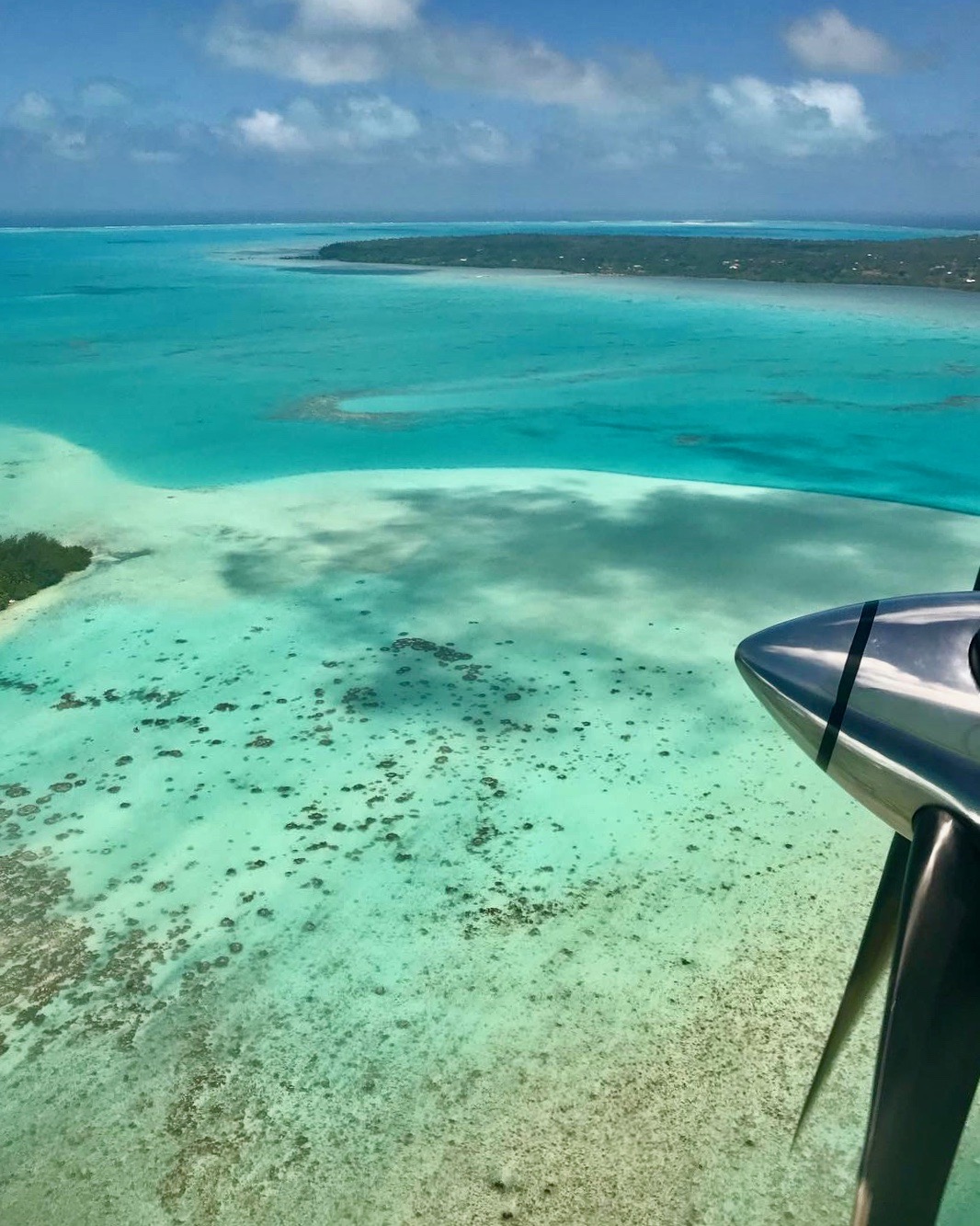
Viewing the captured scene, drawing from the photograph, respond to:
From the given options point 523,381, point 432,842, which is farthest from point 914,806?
point 523,381

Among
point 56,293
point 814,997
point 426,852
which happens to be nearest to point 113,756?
point 426,852

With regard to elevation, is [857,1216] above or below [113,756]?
above

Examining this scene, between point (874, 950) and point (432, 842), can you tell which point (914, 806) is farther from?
point (432, 842)

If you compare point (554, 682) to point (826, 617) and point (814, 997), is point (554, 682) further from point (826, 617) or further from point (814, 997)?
point (826, 617)

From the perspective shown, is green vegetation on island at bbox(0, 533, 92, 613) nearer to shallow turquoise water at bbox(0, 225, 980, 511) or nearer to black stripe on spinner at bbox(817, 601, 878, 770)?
shallow turquoise water at bbox(0, 225, 980, 511)

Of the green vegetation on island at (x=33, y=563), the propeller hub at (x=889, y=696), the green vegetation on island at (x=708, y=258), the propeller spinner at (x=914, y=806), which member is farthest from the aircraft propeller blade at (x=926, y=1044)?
the green vegetation on island at (x=708, y=258)
